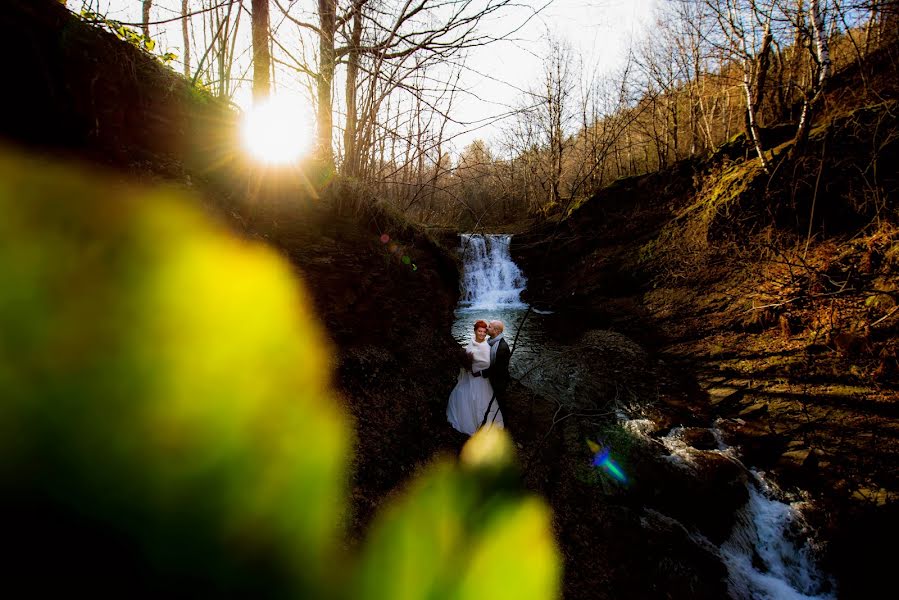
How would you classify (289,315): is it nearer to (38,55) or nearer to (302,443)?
(302,443)

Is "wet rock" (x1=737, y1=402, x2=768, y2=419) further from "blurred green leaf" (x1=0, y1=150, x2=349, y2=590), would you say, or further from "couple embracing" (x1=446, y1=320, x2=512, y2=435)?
"blurred green leaf" (x1=0, y1=150, x2=349, y2=590)

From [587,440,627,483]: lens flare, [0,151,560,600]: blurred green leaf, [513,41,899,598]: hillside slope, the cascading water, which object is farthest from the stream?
[0,151,560,600]: blurred green leaf

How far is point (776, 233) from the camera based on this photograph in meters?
8.14

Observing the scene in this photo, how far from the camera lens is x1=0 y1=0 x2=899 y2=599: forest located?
6.69ft

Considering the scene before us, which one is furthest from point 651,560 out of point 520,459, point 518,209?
point 518,209

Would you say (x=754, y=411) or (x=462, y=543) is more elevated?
(x=754, y=411)

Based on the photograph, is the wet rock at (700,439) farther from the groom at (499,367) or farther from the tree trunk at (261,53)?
the tree trunk at (261,53)

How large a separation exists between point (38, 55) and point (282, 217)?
2.43 m

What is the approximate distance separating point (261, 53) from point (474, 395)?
4.97 m

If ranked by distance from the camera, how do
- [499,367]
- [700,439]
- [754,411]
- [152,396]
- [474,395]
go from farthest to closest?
[754,411] < [700,439] < [474,395] < [499,367] < [152,396]

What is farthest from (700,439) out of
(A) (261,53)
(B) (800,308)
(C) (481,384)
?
(A) (261,53)

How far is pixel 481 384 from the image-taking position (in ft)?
14.2

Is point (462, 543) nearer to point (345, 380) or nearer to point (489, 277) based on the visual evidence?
point (345, 380)

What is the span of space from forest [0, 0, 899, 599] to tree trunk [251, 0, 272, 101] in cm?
3
